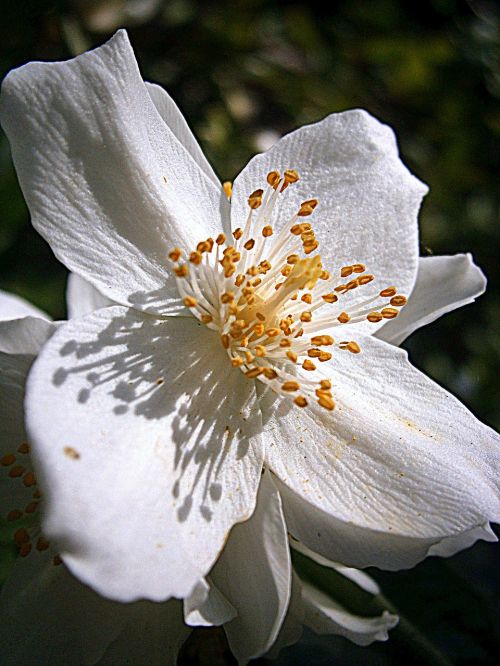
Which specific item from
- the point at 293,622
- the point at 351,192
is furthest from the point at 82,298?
the point at 293,622

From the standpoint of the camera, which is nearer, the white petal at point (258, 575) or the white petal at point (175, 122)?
the white petal at point (258, 575)

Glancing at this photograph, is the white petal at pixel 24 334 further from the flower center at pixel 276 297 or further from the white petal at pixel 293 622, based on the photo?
the white petal at pixel 293 622

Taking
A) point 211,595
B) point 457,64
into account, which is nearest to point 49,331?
point 211,595

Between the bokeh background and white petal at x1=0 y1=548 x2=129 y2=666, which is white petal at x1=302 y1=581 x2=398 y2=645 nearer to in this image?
white petal at x1=0 y1=548 x2=129 y2=666

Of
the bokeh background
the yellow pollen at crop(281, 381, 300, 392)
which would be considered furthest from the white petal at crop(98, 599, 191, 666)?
the bokeh background

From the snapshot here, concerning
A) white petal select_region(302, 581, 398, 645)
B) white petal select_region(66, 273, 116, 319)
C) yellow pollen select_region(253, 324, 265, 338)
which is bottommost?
white petal select_region(302, 581, 398, 645)

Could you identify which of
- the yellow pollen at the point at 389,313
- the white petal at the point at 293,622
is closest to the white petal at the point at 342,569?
the white petal at the point at 293,622
